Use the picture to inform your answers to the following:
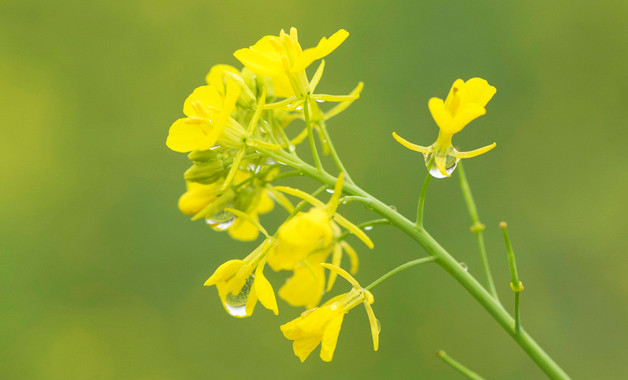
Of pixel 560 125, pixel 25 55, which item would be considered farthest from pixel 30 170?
pixel 560 125

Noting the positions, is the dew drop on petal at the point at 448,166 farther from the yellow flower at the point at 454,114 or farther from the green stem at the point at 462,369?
the green stem at the point at 462,369

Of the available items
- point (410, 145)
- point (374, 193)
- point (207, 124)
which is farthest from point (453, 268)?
point (374, 193)

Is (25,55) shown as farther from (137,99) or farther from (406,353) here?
(406,353)

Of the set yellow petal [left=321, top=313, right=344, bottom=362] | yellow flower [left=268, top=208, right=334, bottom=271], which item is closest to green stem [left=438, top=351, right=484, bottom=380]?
yellow petal [left=321, top=313, right=344, bottom=362]

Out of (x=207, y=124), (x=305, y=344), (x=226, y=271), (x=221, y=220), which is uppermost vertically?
(x=207, y=124)

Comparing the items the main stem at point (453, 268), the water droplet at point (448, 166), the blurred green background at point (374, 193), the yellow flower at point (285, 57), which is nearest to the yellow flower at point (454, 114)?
the water droplet at point (448, 166)

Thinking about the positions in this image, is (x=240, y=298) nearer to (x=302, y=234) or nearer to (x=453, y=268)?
(x=302, y=234)

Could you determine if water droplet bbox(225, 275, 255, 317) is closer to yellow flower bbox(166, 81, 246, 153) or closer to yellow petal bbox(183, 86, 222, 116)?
yellow flower bbox(166, 81, 246, 153)
